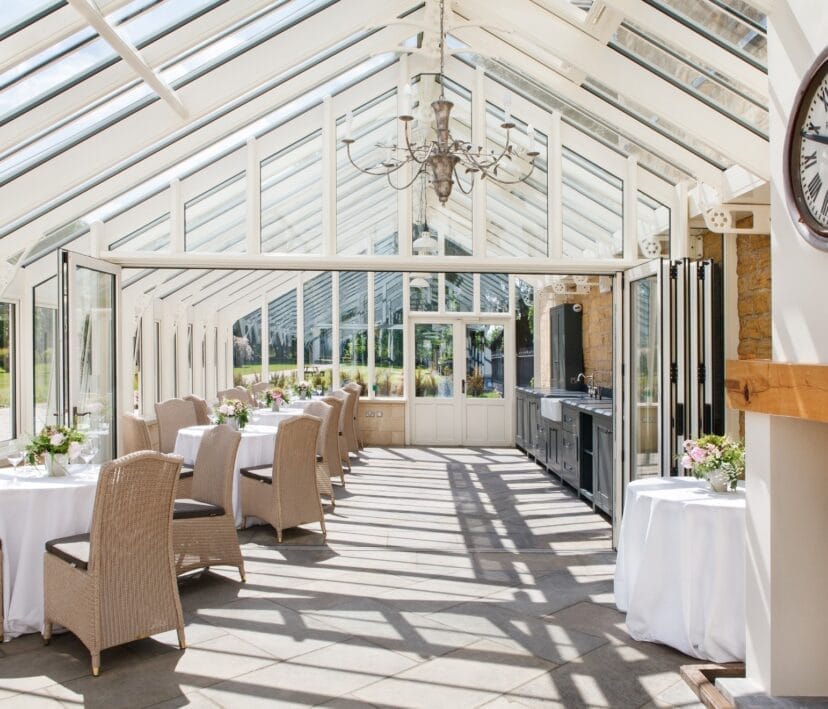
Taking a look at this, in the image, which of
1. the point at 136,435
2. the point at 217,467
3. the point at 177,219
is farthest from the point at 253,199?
the point at 217,467

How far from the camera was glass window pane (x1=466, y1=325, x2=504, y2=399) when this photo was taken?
42.7 ft

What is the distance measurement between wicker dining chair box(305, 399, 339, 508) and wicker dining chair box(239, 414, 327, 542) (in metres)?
0.96

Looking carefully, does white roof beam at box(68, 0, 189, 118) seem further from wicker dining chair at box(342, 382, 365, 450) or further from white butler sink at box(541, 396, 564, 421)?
wicker dining chair at box(342, 382, 365, 450)

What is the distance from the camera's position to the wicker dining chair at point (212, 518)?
4.91m

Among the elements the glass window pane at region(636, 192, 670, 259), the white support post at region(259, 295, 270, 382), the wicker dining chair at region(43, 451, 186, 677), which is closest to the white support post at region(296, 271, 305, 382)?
the white support post at region(259, 295, 270, 382)

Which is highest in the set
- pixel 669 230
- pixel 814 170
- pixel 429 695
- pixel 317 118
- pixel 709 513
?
pixel 317 118

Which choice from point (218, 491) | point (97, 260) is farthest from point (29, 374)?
point (218, 491)

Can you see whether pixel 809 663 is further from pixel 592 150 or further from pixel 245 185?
pixel 245 185

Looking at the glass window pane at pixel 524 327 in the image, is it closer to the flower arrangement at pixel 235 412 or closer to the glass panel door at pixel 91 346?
the flower arrangement at pixel 235 412

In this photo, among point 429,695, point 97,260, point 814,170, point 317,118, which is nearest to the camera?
point 814,170

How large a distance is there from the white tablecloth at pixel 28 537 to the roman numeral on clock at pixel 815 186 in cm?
388

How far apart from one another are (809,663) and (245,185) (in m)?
5.69

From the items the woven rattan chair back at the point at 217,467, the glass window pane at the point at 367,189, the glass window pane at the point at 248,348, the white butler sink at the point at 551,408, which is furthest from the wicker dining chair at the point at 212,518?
the glass window pane at the point at 248,348

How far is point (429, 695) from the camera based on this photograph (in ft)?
11.5
